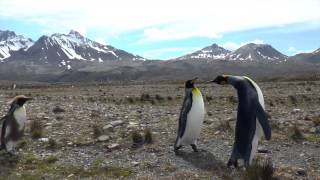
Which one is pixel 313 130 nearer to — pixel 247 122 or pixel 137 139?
pixel 247 122

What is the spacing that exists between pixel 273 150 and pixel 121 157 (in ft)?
12.2

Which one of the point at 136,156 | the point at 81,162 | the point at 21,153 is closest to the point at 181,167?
the point at 136,156

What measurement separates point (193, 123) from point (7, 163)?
178 inches

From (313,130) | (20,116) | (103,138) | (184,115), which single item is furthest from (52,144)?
(313,130)

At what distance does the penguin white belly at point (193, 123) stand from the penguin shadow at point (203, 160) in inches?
12.7

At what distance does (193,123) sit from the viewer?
→ 12.8 m

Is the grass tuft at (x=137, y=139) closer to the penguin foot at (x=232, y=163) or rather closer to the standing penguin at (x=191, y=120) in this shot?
the standing penguin at (x=191, y=120)

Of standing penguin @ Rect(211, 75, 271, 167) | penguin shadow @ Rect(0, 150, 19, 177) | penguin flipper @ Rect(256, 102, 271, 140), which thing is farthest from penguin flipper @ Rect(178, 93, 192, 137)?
penguin shadow @ Rect(0, 150, 19, 177)

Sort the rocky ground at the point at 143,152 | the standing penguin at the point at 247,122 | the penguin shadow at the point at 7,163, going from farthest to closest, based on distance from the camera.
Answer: the penguin shadow at the point at 7,163
the rocky ground at the point at 143,152
the standing penguin at the point at 247,122

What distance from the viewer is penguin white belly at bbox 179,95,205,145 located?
42.0 ft

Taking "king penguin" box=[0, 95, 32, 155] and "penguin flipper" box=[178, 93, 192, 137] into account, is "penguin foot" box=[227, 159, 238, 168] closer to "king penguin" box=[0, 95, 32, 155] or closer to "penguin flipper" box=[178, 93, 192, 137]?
"penguin flipper" box=[178, 93, 192, 137]

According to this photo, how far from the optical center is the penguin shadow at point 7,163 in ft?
37.2

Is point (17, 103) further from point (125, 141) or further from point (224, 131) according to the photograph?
point (224, 131)

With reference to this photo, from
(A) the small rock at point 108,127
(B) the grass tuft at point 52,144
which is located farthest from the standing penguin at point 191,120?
(A) the small rock at point 108,127
